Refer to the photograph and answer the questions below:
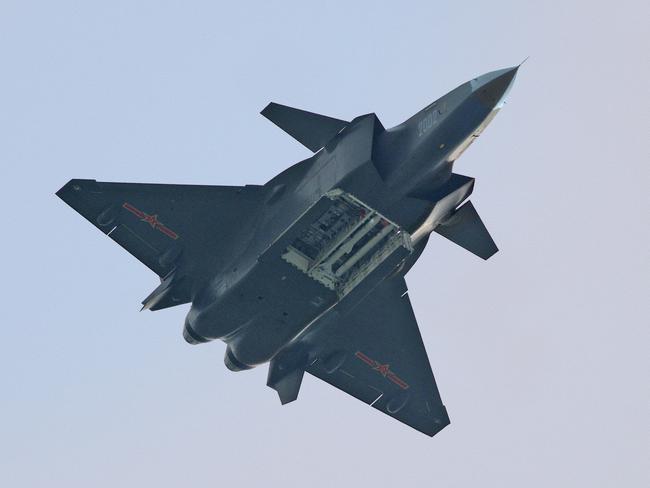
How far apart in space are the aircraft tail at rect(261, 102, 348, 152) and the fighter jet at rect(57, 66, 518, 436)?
49 millimetres

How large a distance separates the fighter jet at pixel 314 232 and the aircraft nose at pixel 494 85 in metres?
0.05

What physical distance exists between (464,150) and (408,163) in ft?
7.23

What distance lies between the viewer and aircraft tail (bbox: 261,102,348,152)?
48.7 m

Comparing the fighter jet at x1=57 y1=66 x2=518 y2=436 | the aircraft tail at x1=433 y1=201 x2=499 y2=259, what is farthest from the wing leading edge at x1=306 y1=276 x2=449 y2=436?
the aircraft tail at x1=433 y1=201 x2=499 y2=259

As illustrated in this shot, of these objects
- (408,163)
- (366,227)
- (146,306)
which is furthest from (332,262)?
(146,306)

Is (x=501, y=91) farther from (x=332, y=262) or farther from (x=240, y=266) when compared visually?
(x=240, y=266)

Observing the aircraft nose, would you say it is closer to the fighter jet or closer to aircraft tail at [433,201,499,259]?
the fighter jet

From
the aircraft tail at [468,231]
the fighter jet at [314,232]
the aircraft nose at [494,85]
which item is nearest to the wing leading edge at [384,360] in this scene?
the fighter jet at [314,232]

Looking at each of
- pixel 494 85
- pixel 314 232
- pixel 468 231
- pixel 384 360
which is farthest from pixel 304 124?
pixel 384 360

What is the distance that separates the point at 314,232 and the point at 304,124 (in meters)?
4.39

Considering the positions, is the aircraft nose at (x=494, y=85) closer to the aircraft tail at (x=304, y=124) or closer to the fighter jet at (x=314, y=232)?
the fighter jet at (x=314, y=232)

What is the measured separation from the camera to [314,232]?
48594 millimetres

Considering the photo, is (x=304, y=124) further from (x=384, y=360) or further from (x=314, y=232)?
(x=384, y=360)

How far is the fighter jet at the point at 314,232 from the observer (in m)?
46.4
